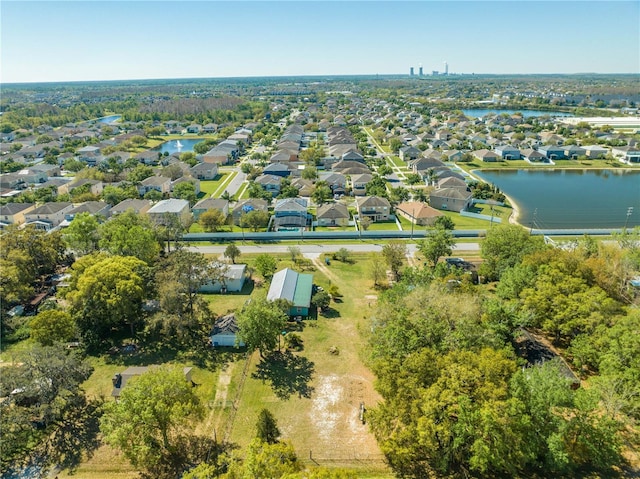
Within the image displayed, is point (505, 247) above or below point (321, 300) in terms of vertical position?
above

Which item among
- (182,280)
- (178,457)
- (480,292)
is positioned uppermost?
(182,280)

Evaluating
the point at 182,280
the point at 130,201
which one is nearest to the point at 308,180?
the point at 130,201

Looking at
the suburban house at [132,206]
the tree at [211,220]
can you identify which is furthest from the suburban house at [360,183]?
the suburban house at [132,206]

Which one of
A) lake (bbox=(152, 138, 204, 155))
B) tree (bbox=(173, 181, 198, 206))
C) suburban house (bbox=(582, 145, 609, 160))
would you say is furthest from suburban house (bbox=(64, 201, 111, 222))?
suburban house (bbox=(582, 145, 609, 160))

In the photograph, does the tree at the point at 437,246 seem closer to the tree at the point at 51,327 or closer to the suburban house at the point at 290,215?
the suburban house at the point at 290,215

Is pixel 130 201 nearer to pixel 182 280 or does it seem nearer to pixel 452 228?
pixel 182 280

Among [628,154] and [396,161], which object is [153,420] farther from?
[628,154]

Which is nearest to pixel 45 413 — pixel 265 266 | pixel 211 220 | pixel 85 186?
pixel 265 266

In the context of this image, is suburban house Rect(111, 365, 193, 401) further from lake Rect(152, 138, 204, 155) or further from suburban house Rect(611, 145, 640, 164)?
suburban house Rect(611, 145, 640, 164)
